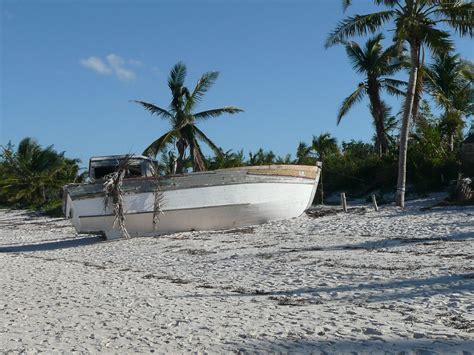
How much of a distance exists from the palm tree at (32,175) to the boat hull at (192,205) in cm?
2594

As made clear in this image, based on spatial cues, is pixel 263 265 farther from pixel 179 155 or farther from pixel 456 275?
pixel 179 155

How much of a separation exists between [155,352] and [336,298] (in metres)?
2.44

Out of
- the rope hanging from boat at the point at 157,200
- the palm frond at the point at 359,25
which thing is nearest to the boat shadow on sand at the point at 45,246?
the rope hanging from boat at the point at 157,200

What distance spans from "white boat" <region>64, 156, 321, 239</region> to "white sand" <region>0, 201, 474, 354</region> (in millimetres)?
2529

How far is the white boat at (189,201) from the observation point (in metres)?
14.6

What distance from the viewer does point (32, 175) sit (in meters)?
39.6

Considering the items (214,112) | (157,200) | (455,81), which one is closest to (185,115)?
(214,112)

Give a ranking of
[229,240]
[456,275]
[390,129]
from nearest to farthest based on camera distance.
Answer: [456,275] → [229,240] → [390,129]

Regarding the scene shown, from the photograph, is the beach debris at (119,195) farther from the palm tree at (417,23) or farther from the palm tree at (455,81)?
the palm tree at (455,81)

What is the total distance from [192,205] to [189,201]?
15cm

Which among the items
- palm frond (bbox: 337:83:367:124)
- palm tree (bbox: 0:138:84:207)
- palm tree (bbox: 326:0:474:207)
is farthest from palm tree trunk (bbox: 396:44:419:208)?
palm tree (bbox: 0:138:84:207)

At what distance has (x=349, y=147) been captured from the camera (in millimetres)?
33688

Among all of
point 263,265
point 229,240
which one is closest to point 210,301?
point 263,265

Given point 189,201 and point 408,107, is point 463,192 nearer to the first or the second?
point 408,107
